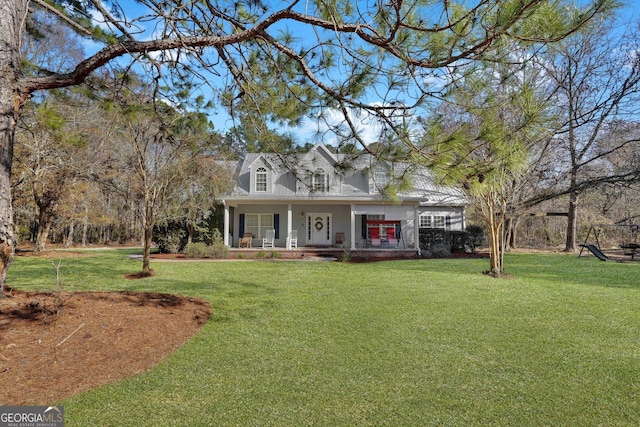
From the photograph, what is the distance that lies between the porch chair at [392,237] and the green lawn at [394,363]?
10031mm

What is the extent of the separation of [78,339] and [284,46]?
4226 millimetres

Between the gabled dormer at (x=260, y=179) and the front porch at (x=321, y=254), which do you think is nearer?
the front porch at (x=321, y=254)

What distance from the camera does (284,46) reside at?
4.31 metres

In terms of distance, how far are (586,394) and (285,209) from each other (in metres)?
16.0

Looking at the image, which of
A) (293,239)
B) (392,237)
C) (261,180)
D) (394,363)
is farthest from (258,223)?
(394,363)

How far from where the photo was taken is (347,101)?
4281 mm

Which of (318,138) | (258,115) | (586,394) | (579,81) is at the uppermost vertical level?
(579,81)

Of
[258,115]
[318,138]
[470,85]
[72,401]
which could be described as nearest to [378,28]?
[470,85]

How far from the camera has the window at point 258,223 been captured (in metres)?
18.4

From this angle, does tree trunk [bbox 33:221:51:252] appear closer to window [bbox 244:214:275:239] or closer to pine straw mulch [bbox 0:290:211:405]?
window [bbox 244:214:275:239]

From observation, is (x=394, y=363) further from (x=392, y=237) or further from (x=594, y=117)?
(x=594, y=117)

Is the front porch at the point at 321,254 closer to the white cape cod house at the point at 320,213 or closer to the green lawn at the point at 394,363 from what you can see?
the white cape cod house at the point at 320,213

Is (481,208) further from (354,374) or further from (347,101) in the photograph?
(354,374)

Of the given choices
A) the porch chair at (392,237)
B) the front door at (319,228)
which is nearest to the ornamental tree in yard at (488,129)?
the porch chair at (392,237)
